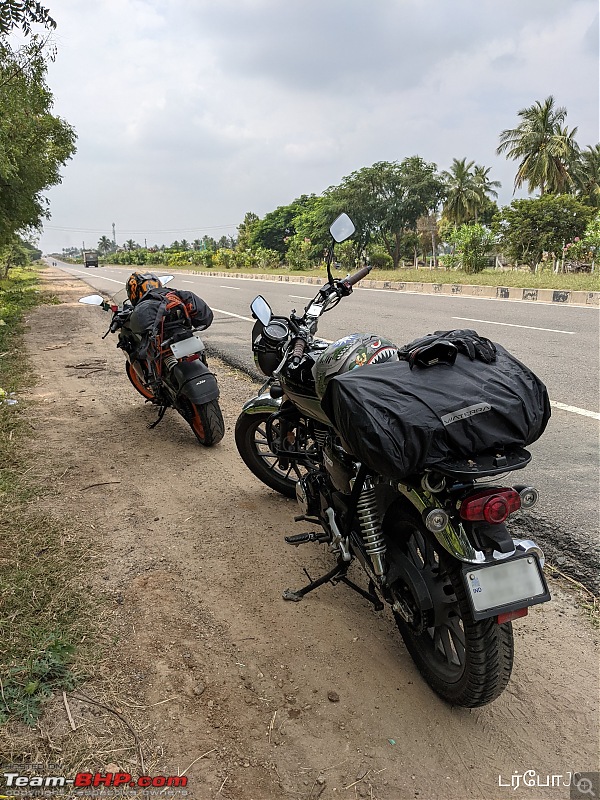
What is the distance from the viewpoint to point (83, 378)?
679 cm

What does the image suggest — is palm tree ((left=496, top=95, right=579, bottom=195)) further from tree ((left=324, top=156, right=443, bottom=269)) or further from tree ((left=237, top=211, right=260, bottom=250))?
tree ((left=237, top=211, right=260, bottom=250))

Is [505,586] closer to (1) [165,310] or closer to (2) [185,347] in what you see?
(2) [185,347]

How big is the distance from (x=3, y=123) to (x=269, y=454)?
6.76 metres

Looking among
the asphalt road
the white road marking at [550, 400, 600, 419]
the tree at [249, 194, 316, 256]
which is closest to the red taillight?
the asphalt road

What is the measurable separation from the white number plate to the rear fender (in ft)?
9.60

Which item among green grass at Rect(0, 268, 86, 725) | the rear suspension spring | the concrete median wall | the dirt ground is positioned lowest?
the dirt ground

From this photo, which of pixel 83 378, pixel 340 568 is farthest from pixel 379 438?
pixel 83 378

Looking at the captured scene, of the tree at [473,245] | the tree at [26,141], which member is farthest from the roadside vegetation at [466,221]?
the tree at [26,141]

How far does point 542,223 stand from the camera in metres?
21.3

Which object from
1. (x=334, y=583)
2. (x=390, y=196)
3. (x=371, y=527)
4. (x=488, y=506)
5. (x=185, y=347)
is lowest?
(x=334, y=583)

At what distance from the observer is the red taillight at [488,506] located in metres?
1.73

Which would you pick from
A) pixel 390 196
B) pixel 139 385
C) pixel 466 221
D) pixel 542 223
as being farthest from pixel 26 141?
pixel 466 221

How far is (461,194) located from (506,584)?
49227mm

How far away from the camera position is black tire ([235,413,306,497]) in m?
3.53
